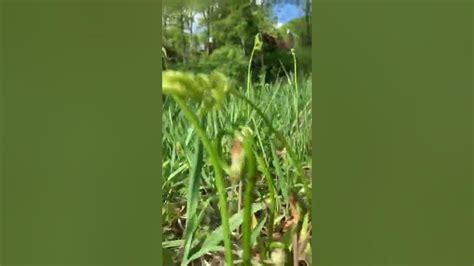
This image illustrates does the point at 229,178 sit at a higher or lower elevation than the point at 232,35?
lower

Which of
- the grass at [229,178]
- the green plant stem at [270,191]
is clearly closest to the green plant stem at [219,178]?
the grass at [229,178]

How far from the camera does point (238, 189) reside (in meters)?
1.62

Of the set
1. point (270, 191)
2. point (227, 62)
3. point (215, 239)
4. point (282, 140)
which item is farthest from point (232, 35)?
point (215, 239)

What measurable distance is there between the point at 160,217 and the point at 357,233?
0.55 meters

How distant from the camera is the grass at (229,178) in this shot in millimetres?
1611

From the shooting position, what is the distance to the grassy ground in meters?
1.61

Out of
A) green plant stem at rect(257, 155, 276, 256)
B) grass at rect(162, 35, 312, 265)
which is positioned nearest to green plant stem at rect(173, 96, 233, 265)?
grass at rect(162, 35, 312, 265)

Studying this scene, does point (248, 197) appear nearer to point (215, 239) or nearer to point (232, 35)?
point (215, 239)

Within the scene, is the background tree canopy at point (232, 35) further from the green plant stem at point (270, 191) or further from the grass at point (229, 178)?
the green plant stem at point (270, 191)


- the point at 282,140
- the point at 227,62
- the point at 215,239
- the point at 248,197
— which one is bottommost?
the point at 215,239

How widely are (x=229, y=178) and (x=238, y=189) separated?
0.12 ft

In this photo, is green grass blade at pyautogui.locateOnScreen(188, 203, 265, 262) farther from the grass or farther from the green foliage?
the green foliage

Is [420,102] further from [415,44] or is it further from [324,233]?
[324,233]

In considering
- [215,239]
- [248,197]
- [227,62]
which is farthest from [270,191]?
[227,62]
